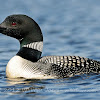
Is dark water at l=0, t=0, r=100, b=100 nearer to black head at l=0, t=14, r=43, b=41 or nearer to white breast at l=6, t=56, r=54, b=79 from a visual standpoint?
white breast at l=6, t=56, r=54, b=79

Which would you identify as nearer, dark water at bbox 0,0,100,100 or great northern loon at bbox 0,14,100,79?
dark water at bbox 0,0,100,100

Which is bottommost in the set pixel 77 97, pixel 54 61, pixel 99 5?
pixel 77 97

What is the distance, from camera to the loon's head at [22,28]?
11.4 metres

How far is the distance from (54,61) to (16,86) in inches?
48.9

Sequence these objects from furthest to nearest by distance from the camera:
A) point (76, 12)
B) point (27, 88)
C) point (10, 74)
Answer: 1. point (76, 12)
2. point (10, 74)
3. point (27, 88)

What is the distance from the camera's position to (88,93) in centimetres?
995

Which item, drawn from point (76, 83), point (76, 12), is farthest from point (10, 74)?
point (76, 12)

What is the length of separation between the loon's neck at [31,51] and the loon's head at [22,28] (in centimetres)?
9

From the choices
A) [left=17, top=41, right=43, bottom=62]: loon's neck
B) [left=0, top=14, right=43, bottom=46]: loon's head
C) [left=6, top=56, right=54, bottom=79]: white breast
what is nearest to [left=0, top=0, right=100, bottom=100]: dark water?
[left=6, top=56, right=54, bottom=79]: white breast

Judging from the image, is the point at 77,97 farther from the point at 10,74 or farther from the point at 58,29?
the point at 58,29

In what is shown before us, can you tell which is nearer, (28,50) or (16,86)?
(16,86)

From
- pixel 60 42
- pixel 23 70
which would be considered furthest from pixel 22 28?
pixel 60 42

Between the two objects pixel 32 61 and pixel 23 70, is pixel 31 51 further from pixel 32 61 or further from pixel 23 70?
pixel 23 70

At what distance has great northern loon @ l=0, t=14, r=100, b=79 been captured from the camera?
11.2 metres
